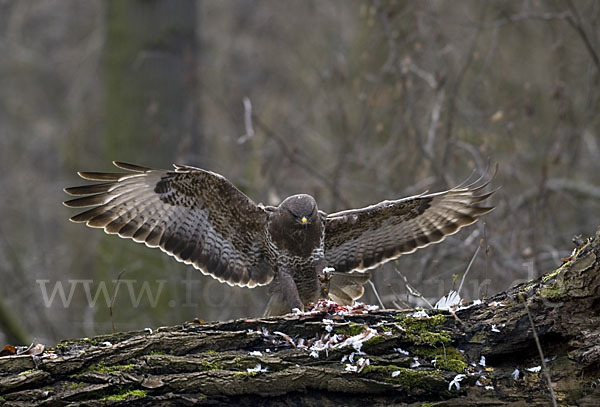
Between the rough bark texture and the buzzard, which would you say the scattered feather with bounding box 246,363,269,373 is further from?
the buzzard

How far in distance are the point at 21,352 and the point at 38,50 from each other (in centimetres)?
1336

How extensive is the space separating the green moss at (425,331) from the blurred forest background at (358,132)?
2273 mm

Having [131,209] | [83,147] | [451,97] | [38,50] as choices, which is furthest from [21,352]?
[38,50]

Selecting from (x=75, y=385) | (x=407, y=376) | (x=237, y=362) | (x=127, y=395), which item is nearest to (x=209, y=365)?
(x=237, y=362)

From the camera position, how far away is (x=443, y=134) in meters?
8.62

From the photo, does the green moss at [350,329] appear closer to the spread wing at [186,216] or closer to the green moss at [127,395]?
the green moss at [127,395]

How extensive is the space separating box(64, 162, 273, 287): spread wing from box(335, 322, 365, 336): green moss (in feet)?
6.20

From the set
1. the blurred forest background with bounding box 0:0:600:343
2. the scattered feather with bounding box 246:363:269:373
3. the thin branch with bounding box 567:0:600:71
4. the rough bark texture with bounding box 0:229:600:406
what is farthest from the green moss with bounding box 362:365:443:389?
the thin branch with bounding box 567:0:600:71

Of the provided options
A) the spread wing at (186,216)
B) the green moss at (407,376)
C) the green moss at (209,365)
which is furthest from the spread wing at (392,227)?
the green moss at (209,365)

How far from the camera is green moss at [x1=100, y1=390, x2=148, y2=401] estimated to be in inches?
133

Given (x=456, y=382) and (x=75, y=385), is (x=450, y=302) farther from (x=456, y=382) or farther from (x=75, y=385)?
(x=75, y=385)

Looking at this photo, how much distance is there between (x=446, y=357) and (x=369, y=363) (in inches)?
14.5

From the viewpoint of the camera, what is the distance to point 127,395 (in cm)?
338

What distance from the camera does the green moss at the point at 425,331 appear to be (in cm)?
360
